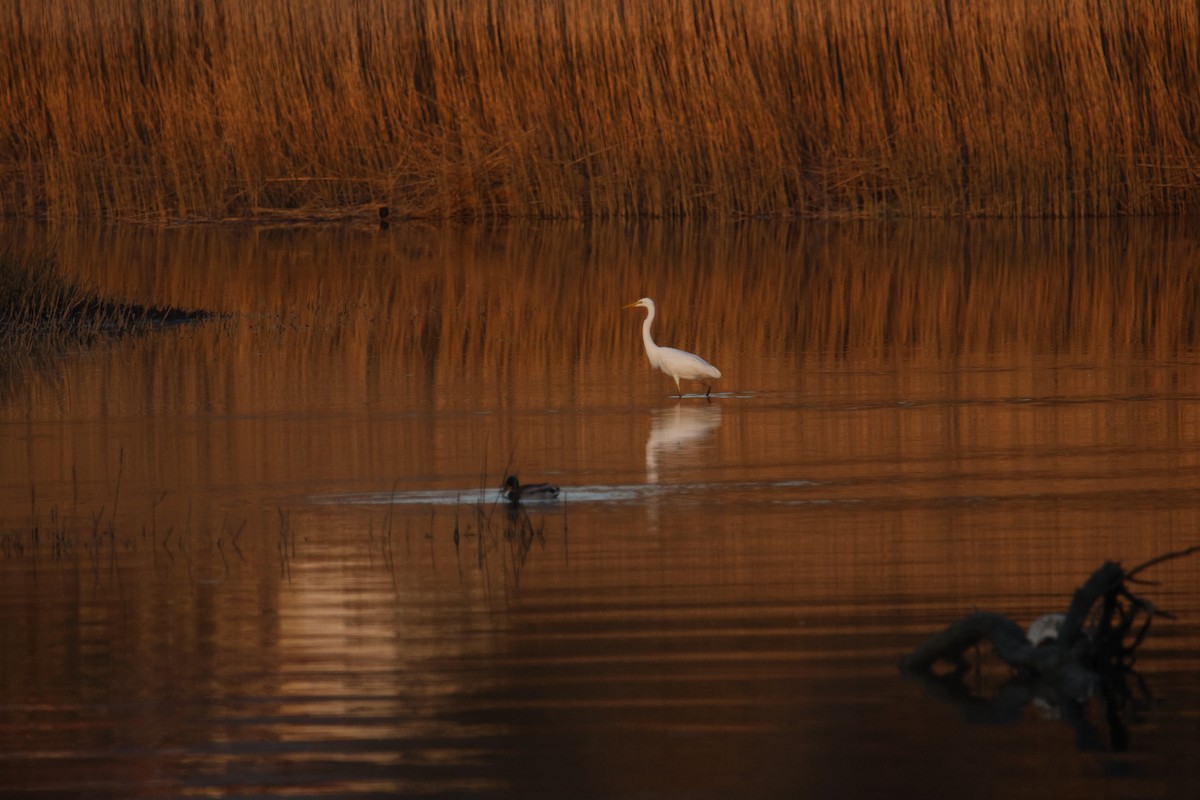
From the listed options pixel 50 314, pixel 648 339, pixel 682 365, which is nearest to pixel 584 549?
pixel 682 365

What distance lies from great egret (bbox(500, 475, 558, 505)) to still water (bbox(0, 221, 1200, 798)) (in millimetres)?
96

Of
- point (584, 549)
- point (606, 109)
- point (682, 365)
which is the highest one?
point (606, 109)

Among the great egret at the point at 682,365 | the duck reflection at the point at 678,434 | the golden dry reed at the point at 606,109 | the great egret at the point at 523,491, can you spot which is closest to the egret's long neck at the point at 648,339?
the great egret at the point at 682,365

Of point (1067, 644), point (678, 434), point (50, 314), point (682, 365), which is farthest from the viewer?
point (50, 314)

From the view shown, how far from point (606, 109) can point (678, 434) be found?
15799mm

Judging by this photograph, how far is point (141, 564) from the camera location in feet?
25.2

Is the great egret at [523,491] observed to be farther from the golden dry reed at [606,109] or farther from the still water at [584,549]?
the golden dry reed at [606,109]

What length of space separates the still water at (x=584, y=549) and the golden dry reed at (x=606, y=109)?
9305mm

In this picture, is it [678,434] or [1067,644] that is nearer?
[1067,644]

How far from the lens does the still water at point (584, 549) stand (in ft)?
17.5

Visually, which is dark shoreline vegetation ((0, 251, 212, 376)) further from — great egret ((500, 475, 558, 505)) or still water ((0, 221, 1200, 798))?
great egret ((500, 475, 558, 505))

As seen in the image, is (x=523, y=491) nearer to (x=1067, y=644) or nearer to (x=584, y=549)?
(x=584, y=549)

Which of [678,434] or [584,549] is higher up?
[678,434]

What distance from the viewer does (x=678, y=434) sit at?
10508 mm
